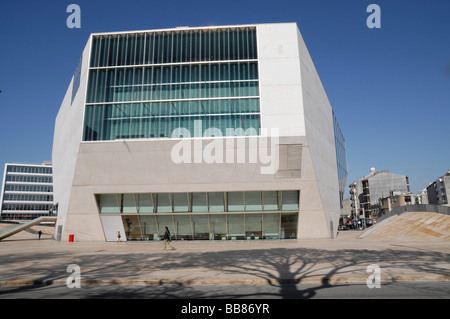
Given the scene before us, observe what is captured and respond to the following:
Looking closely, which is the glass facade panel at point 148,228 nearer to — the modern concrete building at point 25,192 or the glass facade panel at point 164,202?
the glass facade panel at point 164,202

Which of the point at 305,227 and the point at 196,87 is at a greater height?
the point at 196,87

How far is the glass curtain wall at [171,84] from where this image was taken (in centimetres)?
3189

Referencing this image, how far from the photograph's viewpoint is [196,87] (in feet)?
108

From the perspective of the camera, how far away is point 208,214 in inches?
1260

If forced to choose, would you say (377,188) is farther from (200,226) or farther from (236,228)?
(200,226)

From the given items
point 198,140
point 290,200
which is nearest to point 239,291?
point 198,140

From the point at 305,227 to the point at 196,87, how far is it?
17588 millimetres

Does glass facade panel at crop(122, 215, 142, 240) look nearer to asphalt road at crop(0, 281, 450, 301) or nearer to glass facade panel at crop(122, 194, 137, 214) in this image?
glass facade panel at crop(122, 194, 137, 214)

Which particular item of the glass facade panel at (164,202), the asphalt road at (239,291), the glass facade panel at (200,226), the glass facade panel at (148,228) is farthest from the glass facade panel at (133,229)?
the asphalt road at (239,291)

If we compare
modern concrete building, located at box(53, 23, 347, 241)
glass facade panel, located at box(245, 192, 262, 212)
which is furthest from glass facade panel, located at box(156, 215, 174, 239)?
glass facade panel, located at box(245, 192, 262, 212)

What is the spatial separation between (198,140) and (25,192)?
113m

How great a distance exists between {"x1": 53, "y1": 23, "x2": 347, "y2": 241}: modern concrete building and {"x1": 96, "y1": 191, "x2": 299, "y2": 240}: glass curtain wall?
3.9 inches
